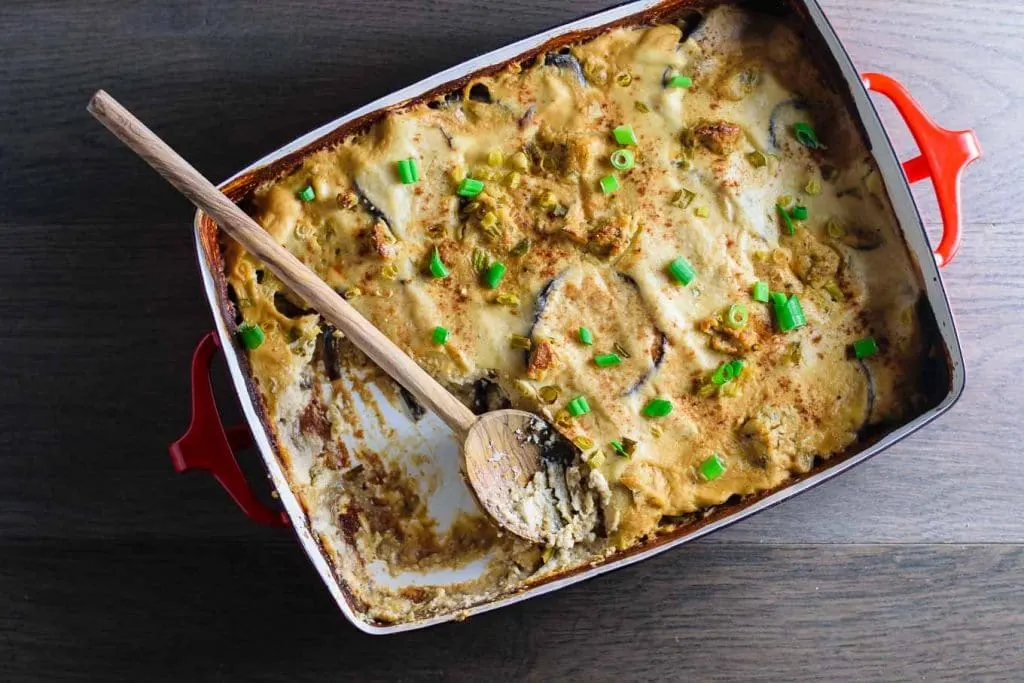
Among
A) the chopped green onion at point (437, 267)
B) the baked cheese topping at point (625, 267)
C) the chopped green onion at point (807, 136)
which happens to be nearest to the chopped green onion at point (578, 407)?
the baked cheese topping at point (625, 267)

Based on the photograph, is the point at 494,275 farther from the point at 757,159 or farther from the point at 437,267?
the point at 757,159

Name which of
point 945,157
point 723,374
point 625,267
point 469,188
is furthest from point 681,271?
point 945,157

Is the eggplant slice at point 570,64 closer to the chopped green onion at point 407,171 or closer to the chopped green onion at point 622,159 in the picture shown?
the chopped green onion at point 622,159

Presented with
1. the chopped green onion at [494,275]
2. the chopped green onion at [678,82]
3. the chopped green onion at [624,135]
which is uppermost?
the chopped green onion at [678,82]

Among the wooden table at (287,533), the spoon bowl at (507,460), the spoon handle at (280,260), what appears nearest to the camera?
the spoon handle at (280,260)

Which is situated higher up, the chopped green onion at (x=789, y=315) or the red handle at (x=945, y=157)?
the red handle at (x=945, y=157)

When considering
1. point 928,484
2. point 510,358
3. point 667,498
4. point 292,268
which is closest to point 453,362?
point 510,358

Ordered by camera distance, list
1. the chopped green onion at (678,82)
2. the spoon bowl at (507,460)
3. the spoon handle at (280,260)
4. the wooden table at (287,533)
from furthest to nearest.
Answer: the wooden table at (287,533), the chopped green onion at (678,82), the spoon bowl at (507,460), the spoon handle at (280,260)

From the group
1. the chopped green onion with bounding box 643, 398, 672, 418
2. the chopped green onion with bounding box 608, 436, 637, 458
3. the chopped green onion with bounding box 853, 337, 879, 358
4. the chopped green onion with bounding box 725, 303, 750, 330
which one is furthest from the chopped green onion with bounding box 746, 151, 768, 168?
the chopped green onion with bounding box 608, 436, 637, 458

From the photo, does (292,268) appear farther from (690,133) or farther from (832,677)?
(832,677)
